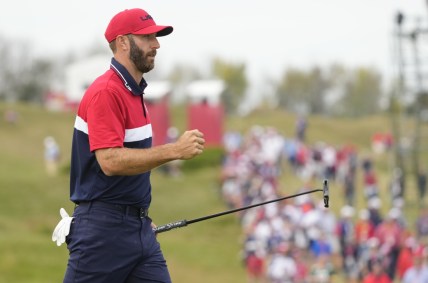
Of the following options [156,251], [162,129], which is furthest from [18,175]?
[156,251]

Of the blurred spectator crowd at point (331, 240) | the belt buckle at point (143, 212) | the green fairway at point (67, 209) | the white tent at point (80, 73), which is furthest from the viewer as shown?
the white tent at point (80, 73)

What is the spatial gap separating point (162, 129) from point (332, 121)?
26.9 m

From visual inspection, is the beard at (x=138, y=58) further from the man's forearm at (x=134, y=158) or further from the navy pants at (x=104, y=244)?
the navy pants at (x=104, y=244)

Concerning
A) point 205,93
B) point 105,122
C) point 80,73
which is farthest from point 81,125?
point 80,73

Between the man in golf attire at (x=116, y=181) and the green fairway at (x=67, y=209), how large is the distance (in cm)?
1575

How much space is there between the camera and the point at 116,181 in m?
4.92

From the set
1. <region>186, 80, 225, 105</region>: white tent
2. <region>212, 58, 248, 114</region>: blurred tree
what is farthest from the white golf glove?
<region>212, 58, 248, 114</region>: blurred tree

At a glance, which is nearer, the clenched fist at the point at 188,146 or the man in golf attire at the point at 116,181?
the clenched fist at the point at 188,146

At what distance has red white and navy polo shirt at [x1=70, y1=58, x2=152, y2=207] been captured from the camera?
477 centimetres

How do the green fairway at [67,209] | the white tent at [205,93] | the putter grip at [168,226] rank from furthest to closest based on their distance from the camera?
the white tent at [205,93] → the green fairway at [67,209] → the putter grip at [168,226]

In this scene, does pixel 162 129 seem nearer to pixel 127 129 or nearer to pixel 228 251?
pixel 228 251

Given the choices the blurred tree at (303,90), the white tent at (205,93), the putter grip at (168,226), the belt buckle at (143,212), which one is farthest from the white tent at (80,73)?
the belt buckle at (143,212)

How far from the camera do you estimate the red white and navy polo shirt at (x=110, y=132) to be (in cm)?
477

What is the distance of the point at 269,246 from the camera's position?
20.2 m
